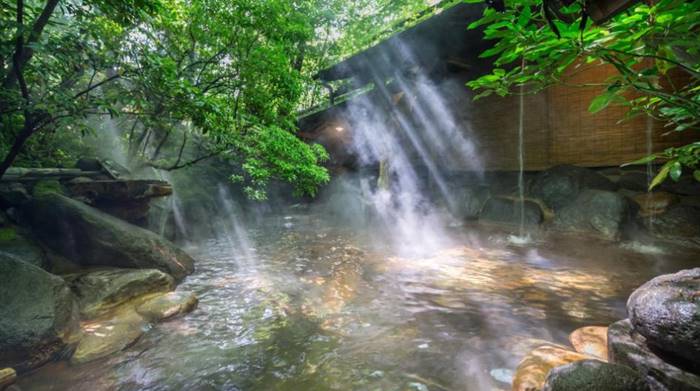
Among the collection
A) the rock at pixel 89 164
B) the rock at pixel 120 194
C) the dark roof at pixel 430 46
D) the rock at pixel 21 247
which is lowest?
the rock at pixel 21 247

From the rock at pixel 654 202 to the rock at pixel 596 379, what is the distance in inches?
291

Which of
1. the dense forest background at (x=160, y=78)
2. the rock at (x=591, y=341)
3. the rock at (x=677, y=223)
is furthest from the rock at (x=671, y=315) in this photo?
the rock at (x=677, y=223)

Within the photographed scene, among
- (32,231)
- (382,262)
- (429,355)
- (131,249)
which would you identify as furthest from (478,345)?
(32,231)

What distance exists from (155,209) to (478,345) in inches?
439

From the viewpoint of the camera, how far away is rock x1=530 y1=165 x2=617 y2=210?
8.58m

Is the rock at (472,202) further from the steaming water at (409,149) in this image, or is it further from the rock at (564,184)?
the rock at (564,184)

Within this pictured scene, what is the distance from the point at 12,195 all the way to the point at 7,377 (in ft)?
15.2

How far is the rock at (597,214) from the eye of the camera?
769cm

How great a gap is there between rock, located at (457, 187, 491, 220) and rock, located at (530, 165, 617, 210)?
167 cm

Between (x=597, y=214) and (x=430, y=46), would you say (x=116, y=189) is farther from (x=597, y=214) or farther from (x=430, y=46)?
(x=597, y=214)

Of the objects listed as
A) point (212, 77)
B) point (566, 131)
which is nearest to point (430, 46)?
point (566, 131)

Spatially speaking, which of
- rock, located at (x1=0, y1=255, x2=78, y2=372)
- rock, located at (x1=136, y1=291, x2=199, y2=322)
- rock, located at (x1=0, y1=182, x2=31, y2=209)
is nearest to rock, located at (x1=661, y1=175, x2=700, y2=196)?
rock, located at (x1=136, y1=291, x2=199, y2=322)

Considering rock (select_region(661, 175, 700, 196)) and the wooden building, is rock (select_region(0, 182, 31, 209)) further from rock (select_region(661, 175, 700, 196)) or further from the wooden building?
rock (select_region(661, 175, 700, 196))

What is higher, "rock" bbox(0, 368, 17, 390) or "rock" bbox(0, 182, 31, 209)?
"rock" bbox(0, 182, 31, 209)
